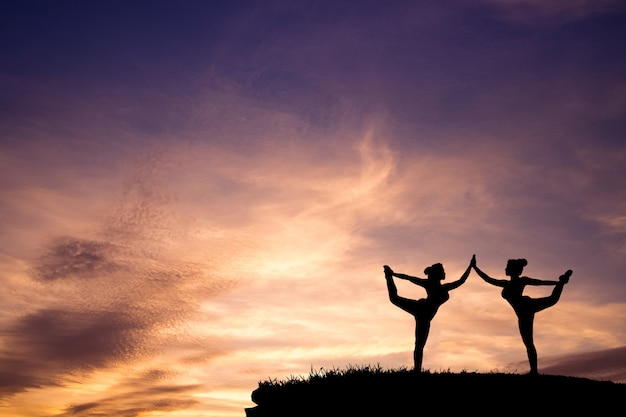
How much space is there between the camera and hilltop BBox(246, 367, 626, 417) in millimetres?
17016

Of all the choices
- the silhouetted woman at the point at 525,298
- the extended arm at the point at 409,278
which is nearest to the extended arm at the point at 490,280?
the silhouetted woman at the point at 525,298

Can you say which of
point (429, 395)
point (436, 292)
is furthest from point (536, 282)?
point (429, 395)

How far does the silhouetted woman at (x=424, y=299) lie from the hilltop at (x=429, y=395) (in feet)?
6.86

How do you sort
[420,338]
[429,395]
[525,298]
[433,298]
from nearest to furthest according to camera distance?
1. [429,395]
2. [420,338]
3. [433,298]
4. [525,298]

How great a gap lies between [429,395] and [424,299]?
4.63 m

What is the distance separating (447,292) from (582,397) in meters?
5.17

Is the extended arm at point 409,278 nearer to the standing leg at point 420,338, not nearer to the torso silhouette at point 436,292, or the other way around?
the torso silhouette at point 436,292

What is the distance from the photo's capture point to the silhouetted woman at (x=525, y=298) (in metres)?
21.4

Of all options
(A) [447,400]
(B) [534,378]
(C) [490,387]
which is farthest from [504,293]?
(A) [447,400]

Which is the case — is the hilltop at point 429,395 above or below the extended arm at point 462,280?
below

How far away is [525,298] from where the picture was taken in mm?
21688

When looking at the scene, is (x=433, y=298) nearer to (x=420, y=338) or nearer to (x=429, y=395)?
(x=420, y=338)

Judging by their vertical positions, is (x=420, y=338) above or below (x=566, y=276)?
below

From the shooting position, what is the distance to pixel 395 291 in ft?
70.9
